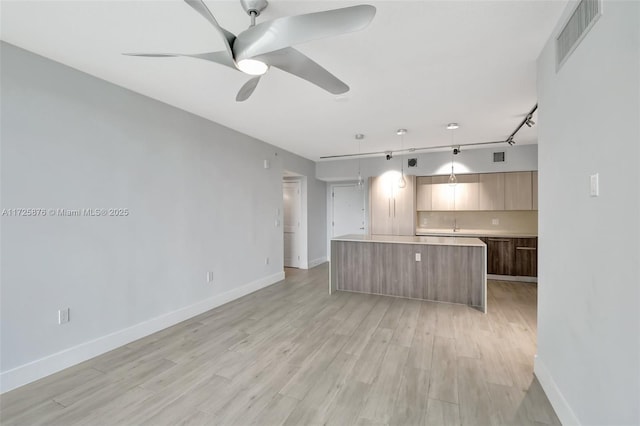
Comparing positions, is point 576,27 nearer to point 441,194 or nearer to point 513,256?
point 441,194

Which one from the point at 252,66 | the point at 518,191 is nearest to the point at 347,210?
the point at 518,191

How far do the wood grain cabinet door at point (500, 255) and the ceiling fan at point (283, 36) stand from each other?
5.07m

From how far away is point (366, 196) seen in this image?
7035 millimetres

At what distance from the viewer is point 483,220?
20.0 feet

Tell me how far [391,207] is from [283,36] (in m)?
5.16

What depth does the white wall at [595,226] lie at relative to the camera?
1142mm

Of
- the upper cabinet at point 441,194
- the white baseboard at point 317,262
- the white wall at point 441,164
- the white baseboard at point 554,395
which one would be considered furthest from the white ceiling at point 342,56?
the white baseboard at point 317,262

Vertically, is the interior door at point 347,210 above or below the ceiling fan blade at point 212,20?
below

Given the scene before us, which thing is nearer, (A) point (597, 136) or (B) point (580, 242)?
(A) point (597, 136)

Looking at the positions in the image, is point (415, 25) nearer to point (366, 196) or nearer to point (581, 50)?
point (581, 50)

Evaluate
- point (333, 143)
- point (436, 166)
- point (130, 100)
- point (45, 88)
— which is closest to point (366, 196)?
point (436, 166)

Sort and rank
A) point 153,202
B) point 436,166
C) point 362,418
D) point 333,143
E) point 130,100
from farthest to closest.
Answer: point 436,166 → point 333,143 → point 153,202 → point 130,100 → point 362,418

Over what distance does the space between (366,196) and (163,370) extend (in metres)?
5.56

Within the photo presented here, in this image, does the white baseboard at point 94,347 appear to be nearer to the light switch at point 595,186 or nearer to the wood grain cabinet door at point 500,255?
the light switch at point 595,186
